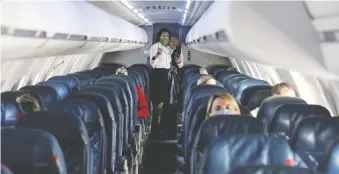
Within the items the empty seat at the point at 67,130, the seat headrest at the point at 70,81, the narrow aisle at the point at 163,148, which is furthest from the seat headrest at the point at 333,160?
the seat headrest at the point at 70,81

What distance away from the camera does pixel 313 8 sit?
16.0ft

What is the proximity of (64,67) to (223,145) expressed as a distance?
10702mm

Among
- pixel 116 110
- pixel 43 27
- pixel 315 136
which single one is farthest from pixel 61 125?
pixel 116 110

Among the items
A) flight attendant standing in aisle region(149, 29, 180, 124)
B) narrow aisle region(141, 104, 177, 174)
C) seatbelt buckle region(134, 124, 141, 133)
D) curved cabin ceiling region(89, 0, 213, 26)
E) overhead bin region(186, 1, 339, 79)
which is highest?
curved cabin ceiling region(89, 0, 213, 26)

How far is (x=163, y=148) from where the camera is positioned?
1255 cm

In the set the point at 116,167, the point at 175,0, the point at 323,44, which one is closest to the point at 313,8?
the point at 323,44

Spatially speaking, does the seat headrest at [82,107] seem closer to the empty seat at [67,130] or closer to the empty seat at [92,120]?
the empty seat at [92,120]

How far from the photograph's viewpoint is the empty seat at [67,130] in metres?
5.15

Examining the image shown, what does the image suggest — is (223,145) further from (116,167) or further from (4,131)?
(116,167)

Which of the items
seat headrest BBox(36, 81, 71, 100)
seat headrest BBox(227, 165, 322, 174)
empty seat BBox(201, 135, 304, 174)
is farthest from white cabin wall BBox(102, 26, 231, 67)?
seat headrest BBox(227, 165, 322, 174)

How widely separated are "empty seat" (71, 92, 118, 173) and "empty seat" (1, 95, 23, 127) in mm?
908

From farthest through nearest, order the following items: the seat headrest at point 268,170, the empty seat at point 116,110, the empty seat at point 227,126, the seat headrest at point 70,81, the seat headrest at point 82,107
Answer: the seat headrest at point 70,81, the empty seat at point 116,110, the seat headrest at point 82,107, the empty seat at point 227,126, the seat headrest at point 268,170

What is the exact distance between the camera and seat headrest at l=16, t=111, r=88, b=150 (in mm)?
5160

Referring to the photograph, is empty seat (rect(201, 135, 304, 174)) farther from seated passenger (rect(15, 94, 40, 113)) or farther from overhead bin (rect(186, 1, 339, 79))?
seated passenger (rect(15, 94, 40, 113))
